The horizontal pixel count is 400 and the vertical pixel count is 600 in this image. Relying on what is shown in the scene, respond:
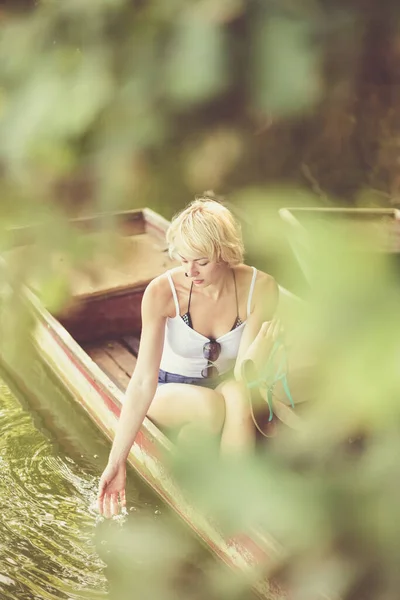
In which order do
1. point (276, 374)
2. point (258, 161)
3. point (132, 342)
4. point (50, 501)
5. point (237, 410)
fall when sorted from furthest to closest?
Result: point (132, 342) < point (50, 501) < point (237, 410) < point (276, 374) < point (258, 161)

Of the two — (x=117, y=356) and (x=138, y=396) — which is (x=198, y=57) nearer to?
(x=138, y=396)

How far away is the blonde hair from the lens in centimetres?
206

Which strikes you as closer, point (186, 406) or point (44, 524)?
point (186, 406)

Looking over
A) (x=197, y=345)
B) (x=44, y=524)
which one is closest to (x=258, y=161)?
(x=197, y=345)

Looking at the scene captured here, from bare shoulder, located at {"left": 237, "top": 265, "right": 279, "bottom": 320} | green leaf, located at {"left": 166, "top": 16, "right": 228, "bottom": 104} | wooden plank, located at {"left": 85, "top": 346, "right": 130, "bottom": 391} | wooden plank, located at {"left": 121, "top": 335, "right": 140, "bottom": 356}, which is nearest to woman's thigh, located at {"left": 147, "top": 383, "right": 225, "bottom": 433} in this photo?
bare shoulder, located at {"left": 237, "top": 265, "right": 279, "bottom": 320}

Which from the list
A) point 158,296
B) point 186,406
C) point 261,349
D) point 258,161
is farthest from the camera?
point 186,406

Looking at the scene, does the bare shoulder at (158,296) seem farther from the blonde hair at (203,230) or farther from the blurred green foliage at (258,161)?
the blurred green foliage at (258,161)

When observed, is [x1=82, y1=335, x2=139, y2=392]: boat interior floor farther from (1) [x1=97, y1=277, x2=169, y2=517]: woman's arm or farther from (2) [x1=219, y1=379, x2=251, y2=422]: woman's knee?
(1) [x1=97, y1=277, x2=169, y2=517]: woman's arm

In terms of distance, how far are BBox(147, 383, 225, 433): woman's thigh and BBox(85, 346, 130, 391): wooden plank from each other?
3.21 ft

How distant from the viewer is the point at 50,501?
135 inches

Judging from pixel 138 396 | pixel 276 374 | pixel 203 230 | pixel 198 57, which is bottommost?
pixel 138 396

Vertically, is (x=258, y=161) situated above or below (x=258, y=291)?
above

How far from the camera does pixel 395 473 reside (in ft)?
2.21

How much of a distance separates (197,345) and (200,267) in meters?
0.51
